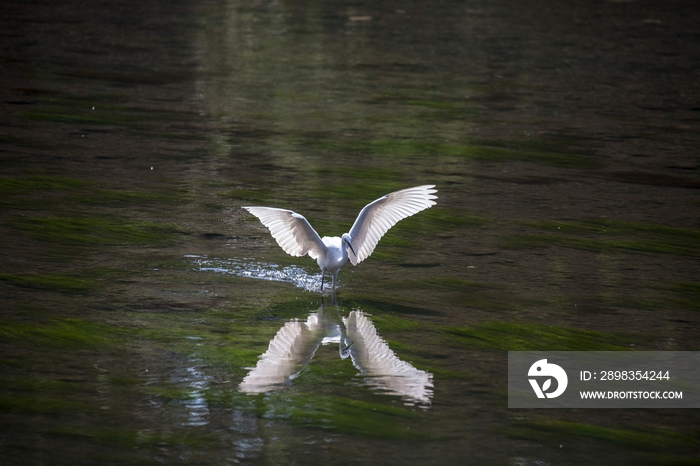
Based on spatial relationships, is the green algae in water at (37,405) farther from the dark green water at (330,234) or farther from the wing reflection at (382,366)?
the wing reflection at (382,366)

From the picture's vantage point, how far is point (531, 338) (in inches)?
174

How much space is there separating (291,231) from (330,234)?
106cm

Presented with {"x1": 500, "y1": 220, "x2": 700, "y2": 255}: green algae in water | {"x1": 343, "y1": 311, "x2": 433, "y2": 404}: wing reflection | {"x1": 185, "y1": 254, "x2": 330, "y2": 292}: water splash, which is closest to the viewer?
{"x1": 343, "y1": 311, "x2": 433, "y2": 404}: wing reflection

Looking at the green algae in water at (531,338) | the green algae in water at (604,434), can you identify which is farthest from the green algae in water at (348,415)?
the green algae in water at (531,338)

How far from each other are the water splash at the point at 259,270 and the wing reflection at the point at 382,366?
0.52 meters

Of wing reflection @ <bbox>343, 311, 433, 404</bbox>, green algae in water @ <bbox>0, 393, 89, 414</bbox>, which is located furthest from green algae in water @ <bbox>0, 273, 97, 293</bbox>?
wing reflection @ <bbox>343, 311, 433, 404</bbox>

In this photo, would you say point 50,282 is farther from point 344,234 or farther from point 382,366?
point 382,366

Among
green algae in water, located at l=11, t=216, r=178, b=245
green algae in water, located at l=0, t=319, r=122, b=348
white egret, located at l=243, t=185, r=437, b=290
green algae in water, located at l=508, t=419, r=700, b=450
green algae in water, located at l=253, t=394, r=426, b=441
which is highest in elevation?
white egret, located at l=243, t=185, r=437, b=290

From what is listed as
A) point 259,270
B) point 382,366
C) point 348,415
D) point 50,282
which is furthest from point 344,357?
point 50,282

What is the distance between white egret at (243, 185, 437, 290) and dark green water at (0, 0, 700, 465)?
0.22 meters

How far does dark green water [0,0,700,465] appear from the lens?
3.52m

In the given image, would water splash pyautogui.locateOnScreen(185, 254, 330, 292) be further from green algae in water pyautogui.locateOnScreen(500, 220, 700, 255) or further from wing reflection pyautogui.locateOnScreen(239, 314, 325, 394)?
green algae in water pyautogui.locateOnScreen(500, 220, 700, 255)

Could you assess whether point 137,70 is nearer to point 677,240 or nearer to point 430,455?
point 677,240

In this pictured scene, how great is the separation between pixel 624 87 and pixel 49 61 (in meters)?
6.23
